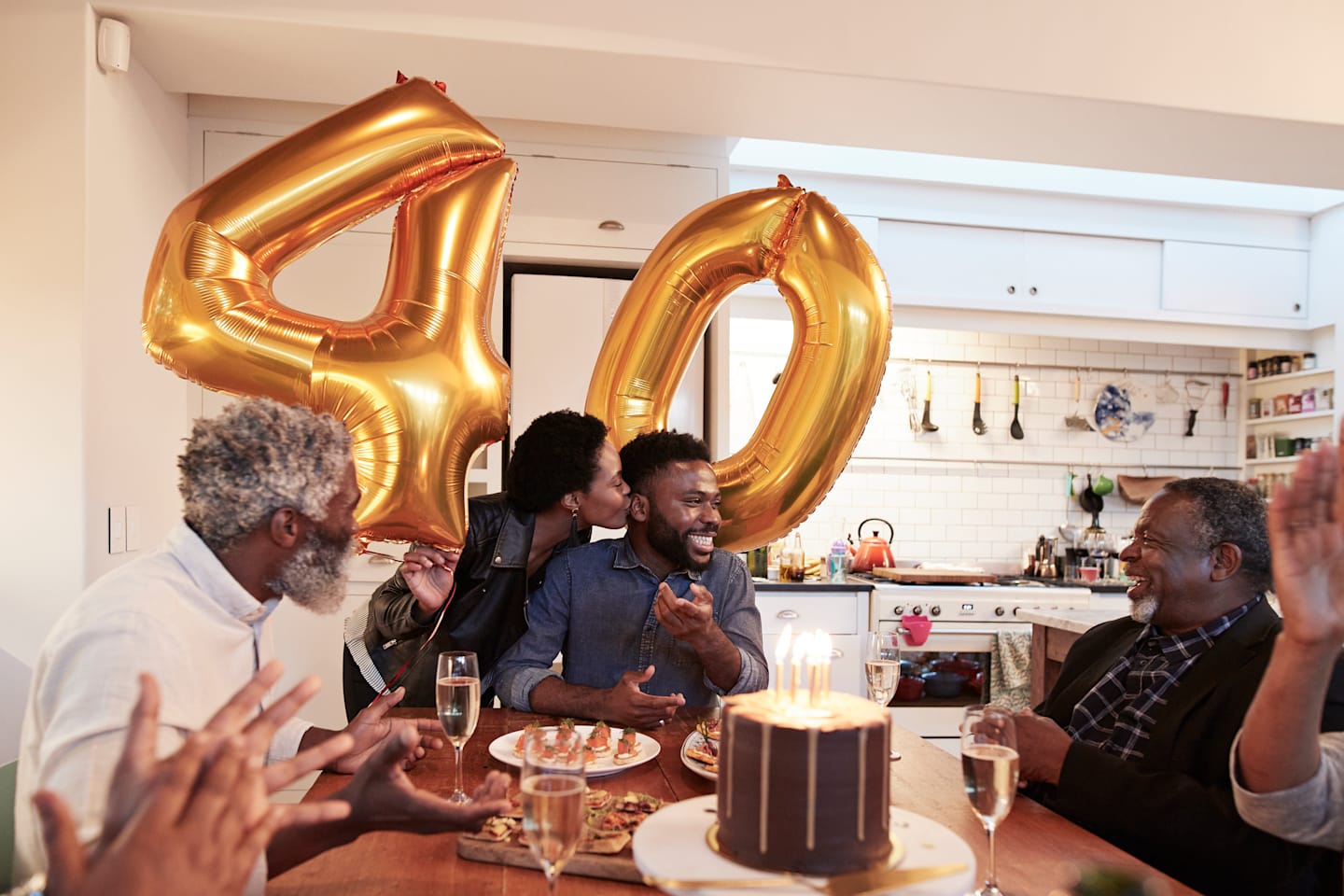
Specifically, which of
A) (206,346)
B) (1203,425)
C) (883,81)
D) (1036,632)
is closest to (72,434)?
(206,346)

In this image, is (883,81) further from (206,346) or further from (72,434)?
(72,434)

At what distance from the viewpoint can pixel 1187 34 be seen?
3123 mm

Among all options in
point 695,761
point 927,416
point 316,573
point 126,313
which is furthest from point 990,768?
point 927,416

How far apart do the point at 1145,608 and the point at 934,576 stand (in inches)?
100

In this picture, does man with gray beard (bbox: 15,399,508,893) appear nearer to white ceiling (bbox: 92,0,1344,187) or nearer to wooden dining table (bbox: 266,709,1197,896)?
wooden dining table (bbox: 266,709,1197,896)

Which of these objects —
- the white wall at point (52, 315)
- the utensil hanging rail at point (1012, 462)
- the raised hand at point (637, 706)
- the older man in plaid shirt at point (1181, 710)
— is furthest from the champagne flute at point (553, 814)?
the utensil hanging rail at point (1012, 462)

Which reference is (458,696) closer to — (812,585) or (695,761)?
(695,761)

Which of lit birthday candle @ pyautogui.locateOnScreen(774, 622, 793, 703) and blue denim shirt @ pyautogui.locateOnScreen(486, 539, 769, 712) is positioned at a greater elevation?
lit birthday candle @ pyautogui.locateOnScreen(774, 622, 793, 703)

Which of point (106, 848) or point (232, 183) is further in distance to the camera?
point (232, 183)

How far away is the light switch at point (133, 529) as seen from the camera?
8.95 ft

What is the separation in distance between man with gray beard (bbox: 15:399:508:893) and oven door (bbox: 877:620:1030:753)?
310cm

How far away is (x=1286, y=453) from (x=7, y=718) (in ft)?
17.8

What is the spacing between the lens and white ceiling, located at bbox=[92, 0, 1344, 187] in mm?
2719

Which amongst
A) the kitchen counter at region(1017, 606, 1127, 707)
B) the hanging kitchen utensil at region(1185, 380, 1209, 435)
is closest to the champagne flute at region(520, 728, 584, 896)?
the kitchen counter at region(1017, 606, 1127, 707)
